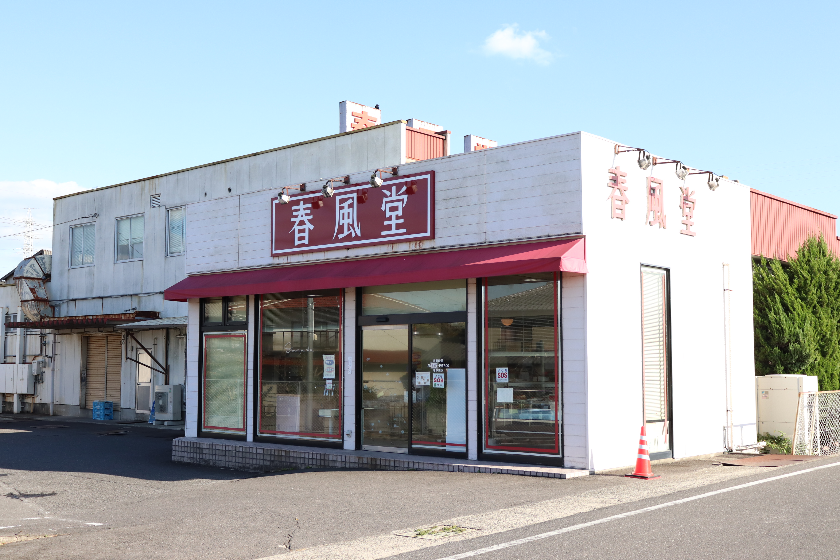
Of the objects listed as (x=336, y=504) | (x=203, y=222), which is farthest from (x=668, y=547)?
(x=203, y=222)

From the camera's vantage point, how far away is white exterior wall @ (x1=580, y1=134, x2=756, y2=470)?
496 inches

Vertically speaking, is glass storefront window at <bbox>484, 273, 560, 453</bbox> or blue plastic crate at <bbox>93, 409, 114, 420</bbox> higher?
glass storefront window at <bbox>484, 273, 560, 453</bbox>

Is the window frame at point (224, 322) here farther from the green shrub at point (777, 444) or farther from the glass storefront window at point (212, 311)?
the green shrub at point (777, 444)

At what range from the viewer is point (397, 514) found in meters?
9.66

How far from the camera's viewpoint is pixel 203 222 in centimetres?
1820

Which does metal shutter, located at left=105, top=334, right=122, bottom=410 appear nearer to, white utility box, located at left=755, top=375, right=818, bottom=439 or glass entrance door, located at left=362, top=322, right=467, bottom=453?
glass entrance door, located at left=362, top=322, right=467, bottom=453

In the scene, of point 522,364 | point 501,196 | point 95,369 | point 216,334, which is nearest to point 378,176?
point 501,196

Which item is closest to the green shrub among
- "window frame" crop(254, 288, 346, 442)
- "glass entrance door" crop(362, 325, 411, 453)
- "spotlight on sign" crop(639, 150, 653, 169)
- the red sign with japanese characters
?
"spotlight on sign" crop(639, 150, 653, 169)

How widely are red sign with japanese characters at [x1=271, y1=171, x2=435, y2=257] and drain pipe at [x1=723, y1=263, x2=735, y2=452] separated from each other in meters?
5.94

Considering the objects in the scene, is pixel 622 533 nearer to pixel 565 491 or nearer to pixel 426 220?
pixel 565 491

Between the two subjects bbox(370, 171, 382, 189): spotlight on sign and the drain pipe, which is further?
the drain pipe

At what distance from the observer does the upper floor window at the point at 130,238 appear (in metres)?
28.5

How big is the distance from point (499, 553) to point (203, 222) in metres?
12.8

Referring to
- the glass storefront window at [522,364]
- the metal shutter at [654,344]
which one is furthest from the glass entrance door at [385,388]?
the metal shutter at [654,344]
